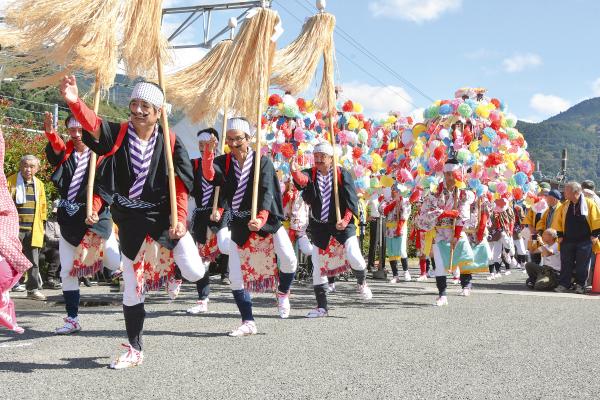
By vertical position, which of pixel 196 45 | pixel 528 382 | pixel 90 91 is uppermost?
pixel 196 45

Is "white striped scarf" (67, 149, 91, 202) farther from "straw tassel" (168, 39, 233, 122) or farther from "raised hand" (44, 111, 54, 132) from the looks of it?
"straw tassel" (168, 39, 233, 122)

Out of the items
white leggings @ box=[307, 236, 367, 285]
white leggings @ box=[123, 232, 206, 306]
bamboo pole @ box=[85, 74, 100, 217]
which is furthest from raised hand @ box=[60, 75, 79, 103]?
white leggings @ box=[307, 236, 367, 285]

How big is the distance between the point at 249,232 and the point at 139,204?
156cm

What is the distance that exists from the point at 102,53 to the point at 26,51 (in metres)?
0.56

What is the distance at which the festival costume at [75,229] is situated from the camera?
5879mm

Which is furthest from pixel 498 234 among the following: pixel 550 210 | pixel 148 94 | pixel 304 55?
pixel 148 94

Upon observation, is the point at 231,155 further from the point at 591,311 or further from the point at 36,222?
the point at 591,311

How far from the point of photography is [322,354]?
4965mm

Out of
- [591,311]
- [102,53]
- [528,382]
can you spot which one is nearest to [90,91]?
[102,53]

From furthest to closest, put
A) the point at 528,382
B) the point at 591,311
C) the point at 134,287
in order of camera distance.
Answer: the point at 591,311 < the point at 134,287 < the point at 528,382

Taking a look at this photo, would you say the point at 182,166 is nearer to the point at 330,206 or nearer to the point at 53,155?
the point at 53,155

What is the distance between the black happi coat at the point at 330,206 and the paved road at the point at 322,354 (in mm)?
884

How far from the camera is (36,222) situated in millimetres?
8531

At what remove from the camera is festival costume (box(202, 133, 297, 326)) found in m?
5.86
